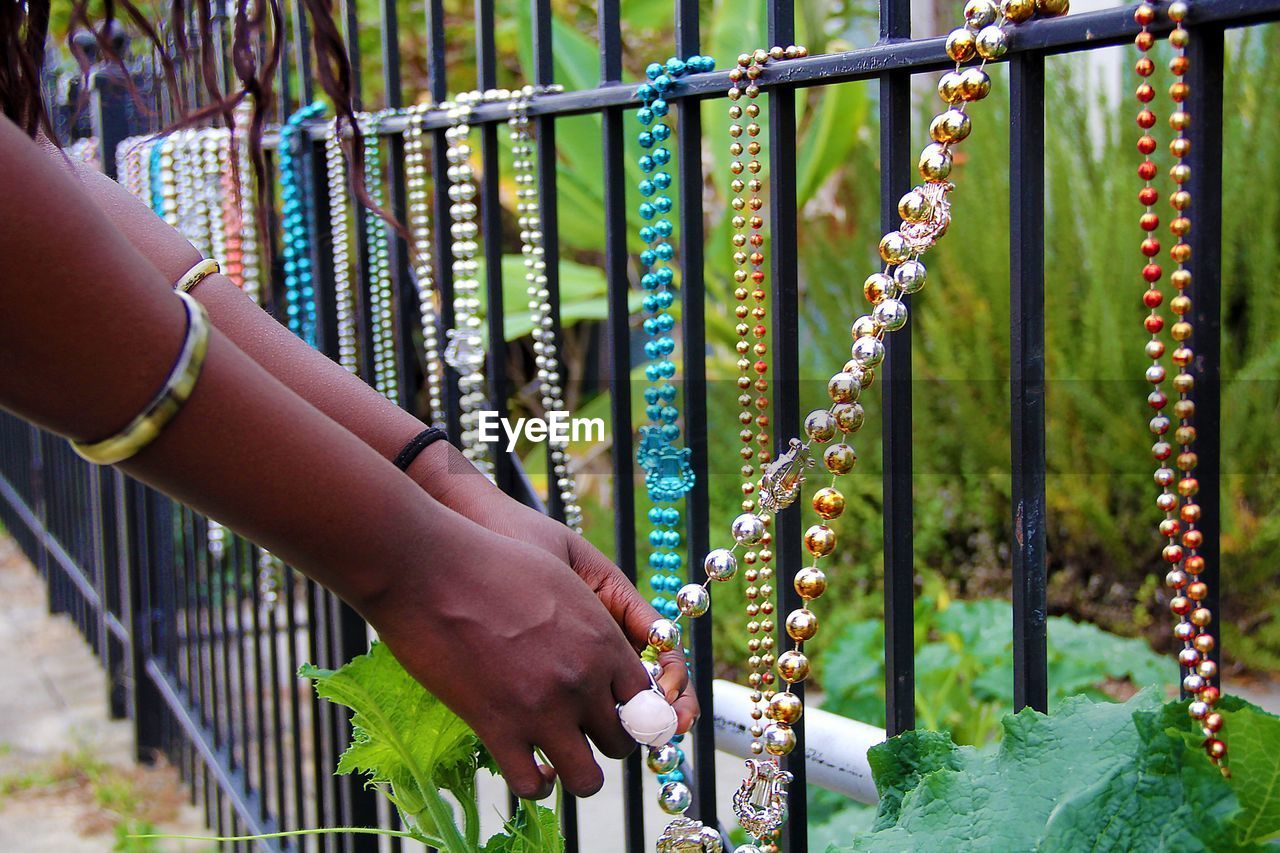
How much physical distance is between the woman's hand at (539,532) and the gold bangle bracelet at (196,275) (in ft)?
1.08

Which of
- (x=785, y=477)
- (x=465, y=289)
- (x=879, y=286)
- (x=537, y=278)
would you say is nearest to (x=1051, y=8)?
(x=879, y=286)

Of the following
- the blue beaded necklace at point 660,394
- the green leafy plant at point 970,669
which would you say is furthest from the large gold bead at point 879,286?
the green leafy plant at point 970,669

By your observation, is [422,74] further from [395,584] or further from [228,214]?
[395,584]

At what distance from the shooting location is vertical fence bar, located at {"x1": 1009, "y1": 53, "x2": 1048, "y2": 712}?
3.29 feet

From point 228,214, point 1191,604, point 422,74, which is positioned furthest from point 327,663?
point 422,74

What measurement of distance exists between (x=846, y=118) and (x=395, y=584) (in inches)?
143

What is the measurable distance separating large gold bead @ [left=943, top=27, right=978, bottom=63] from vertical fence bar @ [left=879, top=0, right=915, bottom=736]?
0.29 feet

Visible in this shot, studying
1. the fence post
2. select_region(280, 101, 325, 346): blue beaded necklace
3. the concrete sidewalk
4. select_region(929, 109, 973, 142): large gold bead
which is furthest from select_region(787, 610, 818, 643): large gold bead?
the fence post

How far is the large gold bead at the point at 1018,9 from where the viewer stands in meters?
0.96

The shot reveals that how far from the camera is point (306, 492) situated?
0.85m

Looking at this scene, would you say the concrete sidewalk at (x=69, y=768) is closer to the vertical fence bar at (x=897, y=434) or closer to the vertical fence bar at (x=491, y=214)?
the vertical fence bar at (x=491, y=214)

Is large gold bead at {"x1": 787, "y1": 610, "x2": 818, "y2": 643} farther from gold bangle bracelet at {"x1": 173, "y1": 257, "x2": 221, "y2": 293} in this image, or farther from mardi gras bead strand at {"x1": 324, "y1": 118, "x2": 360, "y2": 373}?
mardi gras bead strand at {"x1": 324, "y1": 118, "x2": 360, "y2": 373}

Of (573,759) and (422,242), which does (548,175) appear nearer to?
(422,242)

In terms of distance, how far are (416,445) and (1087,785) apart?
0.68 metres
